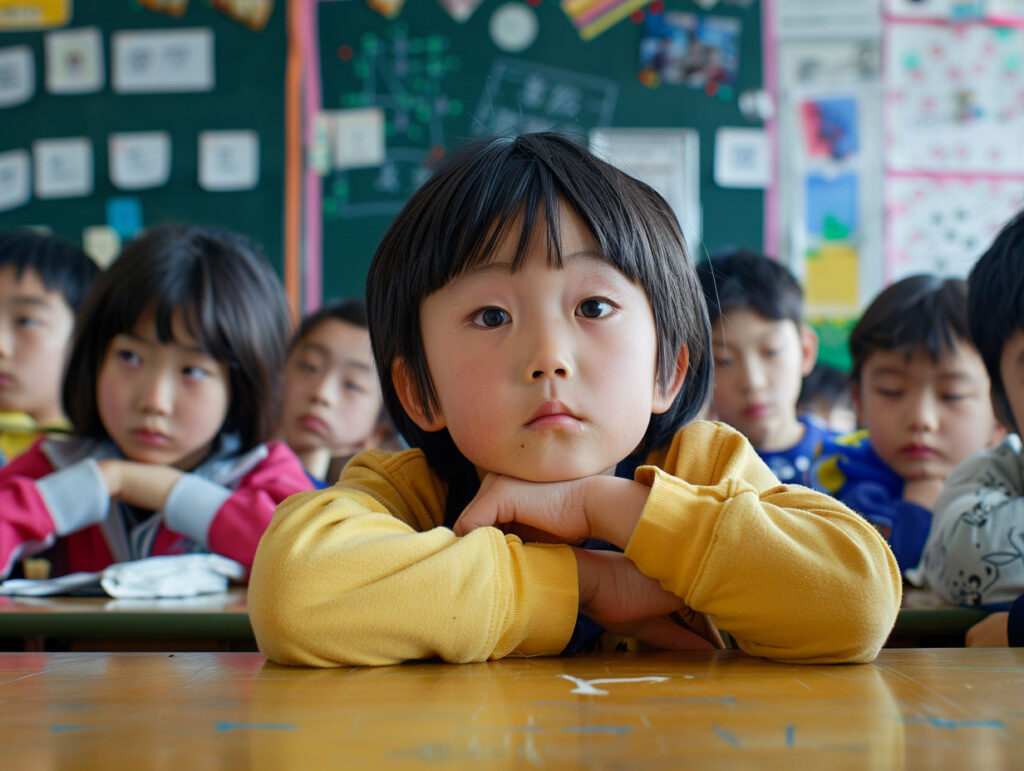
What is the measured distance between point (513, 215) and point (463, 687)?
46 cm

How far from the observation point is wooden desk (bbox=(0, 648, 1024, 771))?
19.8 inches

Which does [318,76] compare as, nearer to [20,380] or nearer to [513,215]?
[20,380]

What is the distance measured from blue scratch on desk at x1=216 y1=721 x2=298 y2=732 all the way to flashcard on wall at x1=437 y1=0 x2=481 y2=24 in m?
3.86

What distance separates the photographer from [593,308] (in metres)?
0.98

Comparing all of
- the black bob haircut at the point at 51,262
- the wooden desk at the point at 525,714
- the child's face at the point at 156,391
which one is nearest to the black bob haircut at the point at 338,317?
the black bob haircut at the point at 51,262

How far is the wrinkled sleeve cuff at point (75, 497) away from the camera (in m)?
1.77

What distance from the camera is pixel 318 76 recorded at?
4.11 m

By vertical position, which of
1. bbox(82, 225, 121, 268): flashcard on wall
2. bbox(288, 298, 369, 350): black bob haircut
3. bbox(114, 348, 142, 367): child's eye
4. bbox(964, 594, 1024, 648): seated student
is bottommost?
bbox(964, 594, 1024, 648): seated student

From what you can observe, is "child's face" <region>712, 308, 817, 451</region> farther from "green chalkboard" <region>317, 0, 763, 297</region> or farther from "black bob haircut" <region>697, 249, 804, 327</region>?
"green chalkboard" <region>317, 0, 763, 297</region>

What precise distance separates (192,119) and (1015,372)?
3.40 metres

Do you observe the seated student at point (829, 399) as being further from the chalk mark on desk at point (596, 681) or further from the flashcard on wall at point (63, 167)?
the chalk mark on desk at point (596, 681)

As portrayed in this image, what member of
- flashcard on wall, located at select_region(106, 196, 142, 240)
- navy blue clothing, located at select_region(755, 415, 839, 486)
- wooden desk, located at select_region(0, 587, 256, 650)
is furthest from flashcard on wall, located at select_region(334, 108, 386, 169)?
wooden desk, located at select_region(0, 587, 256, 650)

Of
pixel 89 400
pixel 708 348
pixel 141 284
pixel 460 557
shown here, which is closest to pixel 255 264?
pixel 141 284

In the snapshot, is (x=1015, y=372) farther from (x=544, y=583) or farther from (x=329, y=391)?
(x=329, y=391)
